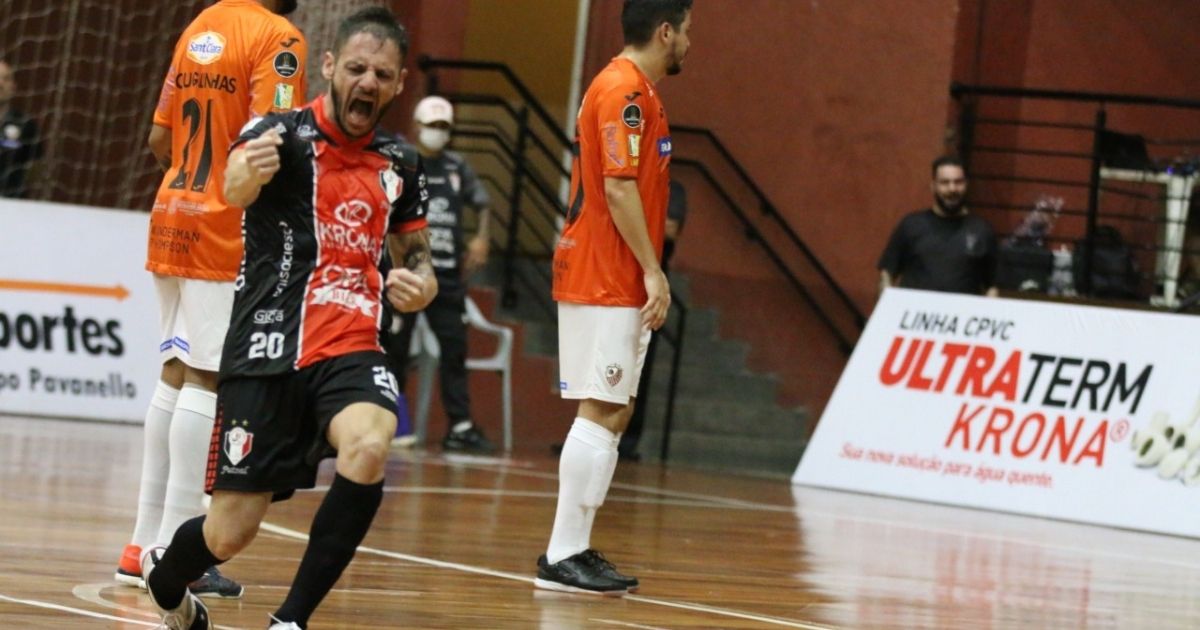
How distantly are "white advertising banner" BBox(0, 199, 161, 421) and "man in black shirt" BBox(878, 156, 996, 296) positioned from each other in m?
4.73

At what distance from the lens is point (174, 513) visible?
525 centimetres

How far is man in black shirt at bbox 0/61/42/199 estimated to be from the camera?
12570 mm

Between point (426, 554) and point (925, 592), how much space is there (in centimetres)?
168

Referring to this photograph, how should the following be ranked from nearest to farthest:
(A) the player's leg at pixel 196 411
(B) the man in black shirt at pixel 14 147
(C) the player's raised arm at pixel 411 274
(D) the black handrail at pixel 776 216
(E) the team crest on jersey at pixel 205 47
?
(C) the player's raised arm at pixel 411 274 → (A) the player's leg at pixel 196 411 → (E) the team crest on jersey at pixel 205 47 → (B) the man in black shirt at pixel 14 147 → (D) the black handrail at pixel 776 216

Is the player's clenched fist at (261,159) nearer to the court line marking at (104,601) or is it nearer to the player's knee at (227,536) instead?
the player's knee at (227,536)

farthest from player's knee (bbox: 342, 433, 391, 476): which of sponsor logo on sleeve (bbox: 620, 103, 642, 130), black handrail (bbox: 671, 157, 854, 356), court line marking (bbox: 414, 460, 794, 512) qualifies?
black handrail (bbox: 671, 157, 854, 356)

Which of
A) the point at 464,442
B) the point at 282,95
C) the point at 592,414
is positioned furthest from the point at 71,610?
the point at 464,442

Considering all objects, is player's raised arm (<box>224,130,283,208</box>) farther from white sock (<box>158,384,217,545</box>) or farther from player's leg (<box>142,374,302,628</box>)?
white sock (<box>158,384,217,545</box>)

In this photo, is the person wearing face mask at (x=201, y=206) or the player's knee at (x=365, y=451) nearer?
the player's knee at (x=365, y=451)

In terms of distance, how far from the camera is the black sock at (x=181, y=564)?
14.1ft

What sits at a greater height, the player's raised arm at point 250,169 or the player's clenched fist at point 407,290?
the player's raised arm at point 250,169

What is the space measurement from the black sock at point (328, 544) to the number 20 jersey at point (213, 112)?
149 centimetres

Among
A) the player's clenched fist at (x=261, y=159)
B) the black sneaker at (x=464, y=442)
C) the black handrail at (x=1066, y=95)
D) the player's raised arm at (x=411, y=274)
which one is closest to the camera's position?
the player's clenched fist at (x=261, y=159)

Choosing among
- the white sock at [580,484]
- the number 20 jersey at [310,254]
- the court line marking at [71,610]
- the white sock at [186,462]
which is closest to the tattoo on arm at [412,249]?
the number 20 jersey at [310,254]
